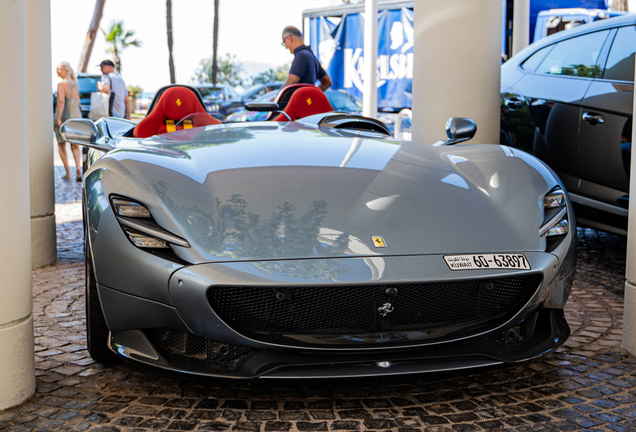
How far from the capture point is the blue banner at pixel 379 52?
12.8 m

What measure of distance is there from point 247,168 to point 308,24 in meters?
12.4

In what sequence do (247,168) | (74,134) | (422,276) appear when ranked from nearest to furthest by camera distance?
(422,276) < (247,168) < (74,134)

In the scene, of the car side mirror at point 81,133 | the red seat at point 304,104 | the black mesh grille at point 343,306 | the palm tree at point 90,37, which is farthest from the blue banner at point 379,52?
the palm tree at point 90,37

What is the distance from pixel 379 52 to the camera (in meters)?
13.1

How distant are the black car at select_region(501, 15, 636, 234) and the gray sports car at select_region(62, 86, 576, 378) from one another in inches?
64.2

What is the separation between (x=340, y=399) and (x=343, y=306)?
0.42 metres

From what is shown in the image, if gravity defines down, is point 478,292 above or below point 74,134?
below

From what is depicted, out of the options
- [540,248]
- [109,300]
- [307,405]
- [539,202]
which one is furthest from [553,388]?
[109,300]

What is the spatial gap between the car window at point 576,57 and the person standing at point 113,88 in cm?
716

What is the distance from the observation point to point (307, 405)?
7.30ft

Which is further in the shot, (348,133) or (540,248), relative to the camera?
(348,133)

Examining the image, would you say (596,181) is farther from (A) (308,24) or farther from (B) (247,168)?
(A) (308,24)

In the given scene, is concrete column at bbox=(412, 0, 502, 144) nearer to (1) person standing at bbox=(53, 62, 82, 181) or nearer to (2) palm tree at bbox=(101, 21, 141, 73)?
(1) person standing at bbox=(53, 62, 82, 181)

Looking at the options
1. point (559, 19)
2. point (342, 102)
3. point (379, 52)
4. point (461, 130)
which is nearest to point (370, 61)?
point (342, 102)
